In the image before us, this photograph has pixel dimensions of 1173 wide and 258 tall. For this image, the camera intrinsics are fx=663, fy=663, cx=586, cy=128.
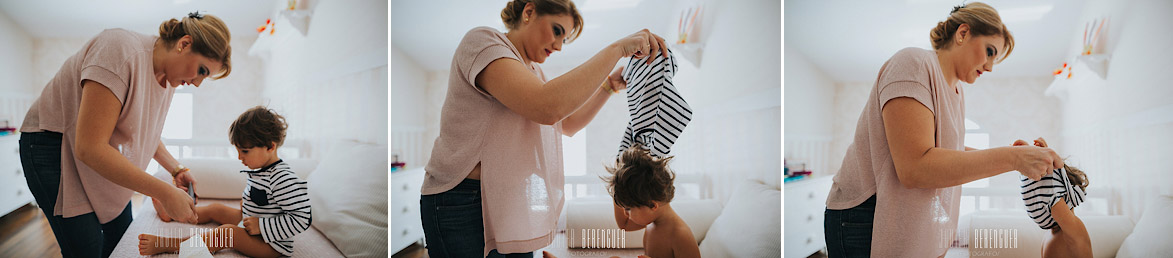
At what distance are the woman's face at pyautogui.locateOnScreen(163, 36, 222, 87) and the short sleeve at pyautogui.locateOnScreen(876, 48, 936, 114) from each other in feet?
5.83


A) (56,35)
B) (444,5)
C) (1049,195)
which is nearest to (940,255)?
(1049,195)

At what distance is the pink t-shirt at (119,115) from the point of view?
68.5 inches

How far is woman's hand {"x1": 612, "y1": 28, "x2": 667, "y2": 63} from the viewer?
1.54 metres

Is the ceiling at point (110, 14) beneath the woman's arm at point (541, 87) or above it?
above

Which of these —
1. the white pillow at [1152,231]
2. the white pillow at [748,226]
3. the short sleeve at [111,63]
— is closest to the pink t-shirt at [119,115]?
the short sleeve at [111,63]

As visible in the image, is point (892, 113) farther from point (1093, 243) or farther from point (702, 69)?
point (1093, 243)

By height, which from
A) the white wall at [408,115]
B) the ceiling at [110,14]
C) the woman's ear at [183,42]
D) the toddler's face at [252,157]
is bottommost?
the toddler's face at [252,157]

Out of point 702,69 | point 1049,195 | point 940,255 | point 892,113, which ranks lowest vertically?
point 940,255

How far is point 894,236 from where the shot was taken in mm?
1647

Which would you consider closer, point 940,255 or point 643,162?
point 940,255

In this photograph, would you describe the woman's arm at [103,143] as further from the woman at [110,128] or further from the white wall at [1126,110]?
the white wall at [1126,110]

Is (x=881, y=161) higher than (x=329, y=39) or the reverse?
the reverse

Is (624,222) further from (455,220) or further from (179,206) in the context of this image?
(179,206)

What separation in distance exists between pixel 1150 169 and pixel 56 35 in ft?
10.4
